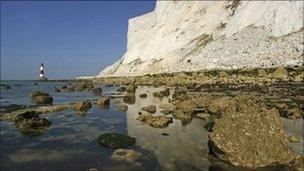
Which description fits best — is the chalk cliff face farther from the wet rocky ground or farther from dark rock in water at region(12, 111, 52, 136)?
dark rock in water at region(12, 111, 52, 136)

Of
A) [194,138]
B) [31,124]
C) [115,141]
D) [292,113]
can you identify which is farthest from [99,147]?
[292,113]

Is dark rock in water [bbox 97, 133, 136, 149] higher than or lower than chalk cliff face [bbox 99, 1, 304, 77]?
lower

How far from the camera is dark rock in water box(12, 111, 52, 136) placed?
15.9 m

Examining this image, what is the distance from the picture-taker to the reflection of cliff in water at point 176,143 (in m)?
10.8

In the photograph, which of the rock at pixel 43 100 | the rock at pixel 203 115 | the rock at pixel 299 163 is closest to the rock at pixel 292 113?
the rock at pixel 203 115

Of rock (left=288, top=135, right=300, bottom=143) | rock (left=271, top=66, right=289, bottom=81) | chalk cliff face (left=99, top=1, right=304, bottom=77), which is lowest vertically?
rock (left=288, top=135, right=300, bottom=143)

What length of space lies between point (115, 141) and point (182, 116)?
586cm

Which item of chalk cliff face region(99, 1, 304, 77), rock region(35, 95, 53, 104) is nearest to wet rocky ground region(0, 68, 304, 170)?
rock region(35, 95, 53, 104)

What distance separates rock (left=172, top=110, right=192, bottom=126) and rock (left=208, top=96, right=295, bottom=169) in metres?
5.71

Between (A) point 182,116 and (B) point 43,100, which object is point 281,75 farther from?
(A) point 182,116

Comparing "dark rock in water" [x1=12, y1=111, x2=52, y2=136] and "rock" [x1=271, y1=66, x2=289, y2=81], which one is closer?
"dark rock in water" [x1=12, y1=111, x2=52, y2=136]

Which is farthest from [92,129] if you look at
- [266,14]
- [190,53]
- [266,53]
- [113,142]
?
[190,53]

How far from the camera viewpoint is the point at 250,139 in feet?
35.7

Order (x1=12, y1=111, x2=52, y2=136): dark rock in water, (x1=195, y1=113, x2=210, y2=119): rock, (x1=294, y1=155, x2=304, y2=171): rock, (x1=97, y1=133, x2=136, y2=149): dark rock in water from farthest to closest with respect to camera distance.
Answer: (x1=195, y1=113, x2=210, y2=119): rock
(x1=12, y1=111, x2=52, y2=136): dark rock in water
(x1=97, y1=133, x2=136, y2=149): dark rock in water
(x1=294, y1=155, x2=304, y2=171): rock
